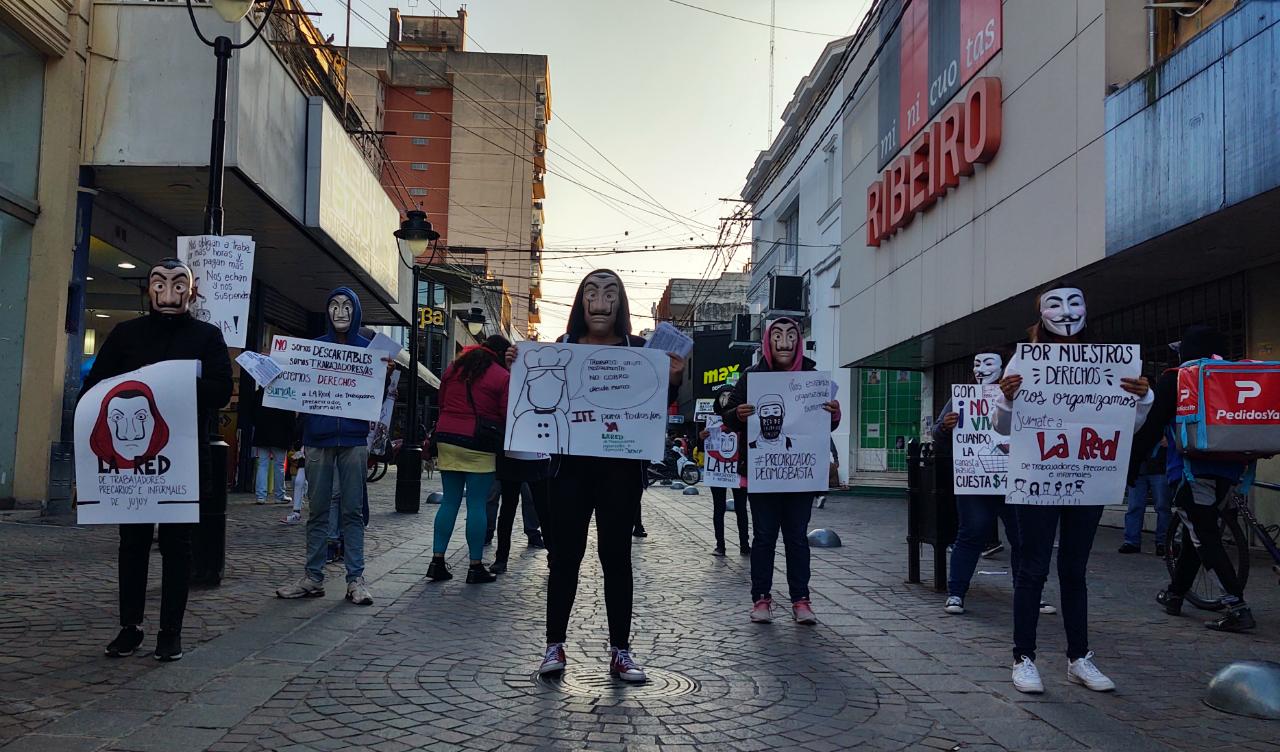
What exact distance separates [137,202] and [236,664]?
11.2 metres

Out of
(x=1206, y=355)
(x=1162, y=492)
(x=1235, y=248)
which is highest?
(x=1235, y=248)

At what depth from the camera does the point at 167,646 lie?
16.0ft

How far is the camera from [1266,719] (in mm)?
4410

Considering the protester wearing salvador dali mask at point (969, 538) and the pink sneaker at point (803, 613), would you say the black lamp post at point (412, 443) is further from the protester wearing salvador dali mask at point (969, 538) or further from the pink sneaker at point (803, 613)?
the protester wearing salvador dali mask at point (969, 538)

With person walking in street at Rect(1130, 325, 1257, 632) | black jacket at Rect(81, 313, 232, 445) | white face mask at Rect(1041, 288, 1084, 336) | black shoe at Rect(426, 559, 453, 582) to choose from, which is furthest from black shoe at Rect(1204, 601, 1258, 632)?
black jacket at Rect(81, 313, 232, 445)

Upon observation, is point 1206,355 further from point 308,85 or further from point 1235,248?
point 308,85

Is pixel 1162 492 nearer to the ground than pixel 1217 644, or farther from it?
farther from it

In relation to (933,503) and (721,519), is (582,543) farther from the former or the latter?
(721,519)

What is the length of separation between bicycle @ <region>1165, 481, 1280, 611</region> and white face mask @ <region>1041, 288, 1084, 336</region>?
267 centimetres

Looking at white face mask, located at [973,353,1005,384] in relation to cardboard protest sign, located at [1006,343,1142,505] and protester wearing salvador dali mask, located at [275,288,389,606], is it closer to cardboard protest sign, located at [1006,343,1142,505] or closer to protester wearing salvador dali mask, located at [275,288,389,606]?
cardboard protest sign, located at [1006,343,1142,505]

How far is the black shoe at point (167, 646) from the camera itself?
4.86 m

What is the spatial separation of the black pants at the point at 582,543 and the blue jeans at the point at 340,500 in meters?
2.30

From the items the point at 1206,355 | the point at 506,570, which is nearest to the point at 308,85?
the point at 506,570

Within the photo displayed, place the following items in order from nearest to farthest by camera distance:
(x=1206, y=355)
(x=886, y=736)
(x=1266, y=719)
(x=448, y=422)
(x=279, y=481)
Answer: (x=886, y=736) < (x=1266, y=719) < (x=1206, y=355) < (x=448, y=422) < (x=279, y=481)
